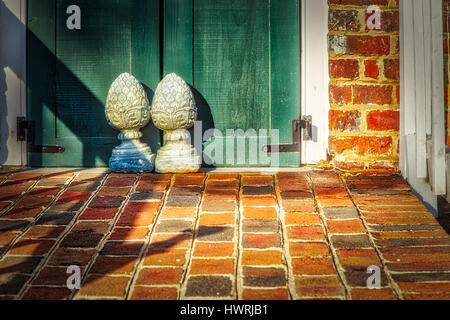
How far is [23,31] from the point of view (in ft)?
9.71

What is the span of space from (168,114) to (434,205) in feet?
4.32

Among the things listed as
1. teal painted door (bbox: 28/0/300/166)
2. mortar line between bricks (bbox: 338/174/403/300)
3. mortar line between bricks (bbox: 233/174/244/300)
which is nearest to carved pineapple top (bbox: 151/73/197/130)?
teal painted door (bbox: 28/0/300/166)

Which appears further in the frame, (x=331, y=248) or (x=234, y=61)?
(x=234, y=61)

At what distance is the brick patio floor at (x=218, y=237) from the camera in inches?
75.2

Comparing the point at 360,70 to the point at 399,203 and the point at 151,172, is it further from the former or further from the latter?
the point at 151,172

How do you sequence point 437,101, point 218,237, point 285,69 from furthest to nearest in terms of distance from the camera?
point 285,69
point 437,101
point 218,237

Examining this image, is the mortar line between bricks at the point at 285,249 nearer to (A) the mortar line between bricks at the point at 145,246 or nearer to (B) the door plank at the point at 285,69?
(B) the door plank at the point at 285,69

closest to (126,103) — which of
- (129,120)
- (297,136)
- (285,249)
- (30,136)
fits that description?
(129,120)

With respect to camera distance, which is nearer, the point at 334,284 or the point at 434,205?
the point at 334,284

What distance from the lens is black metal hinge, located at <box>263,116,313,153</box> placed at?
2932 mm

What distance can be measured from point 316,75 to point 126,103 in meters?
0.97

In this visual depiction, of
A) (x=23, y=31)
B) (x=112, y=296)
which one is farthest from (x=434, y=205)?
(x=23, y=31)

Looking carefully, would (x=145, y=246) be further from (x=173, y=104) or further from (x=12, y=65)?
(x=12, y=65)

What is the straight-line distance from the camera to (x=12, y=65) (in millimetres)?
2971
